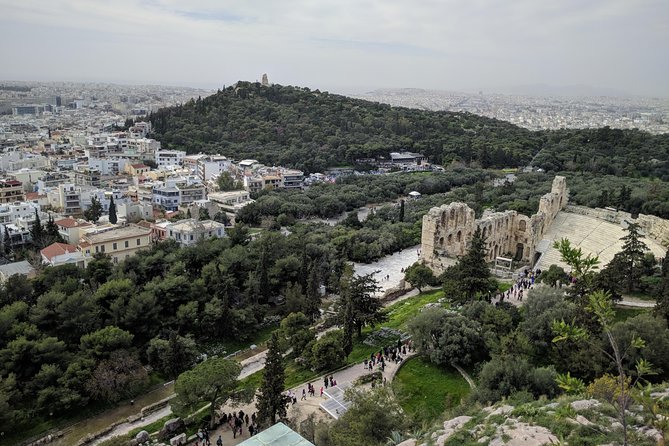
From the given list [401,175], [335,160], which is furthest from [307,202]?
[335,160]

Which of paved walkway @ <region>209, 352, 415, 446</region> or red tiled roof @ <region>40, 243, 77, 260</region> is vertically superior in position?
red tiled roof @ <region>40, 243, 77, 260</region>

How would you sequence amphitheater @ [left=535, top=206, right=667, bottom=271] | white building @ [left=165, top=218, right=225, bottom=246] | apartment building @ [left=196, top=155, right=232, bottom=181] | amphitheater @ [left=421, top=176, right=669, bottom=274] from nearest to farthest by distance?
amphitheater @ [left=535, top=206, right=667, bottom=271] → amphitheater @ [left=421, top=176, right=669, bottom=274] → white building @ [left=165, top=218, right=225, bottom=246] → apartment building @ [left=196, top=155, right=232, bottom=181]

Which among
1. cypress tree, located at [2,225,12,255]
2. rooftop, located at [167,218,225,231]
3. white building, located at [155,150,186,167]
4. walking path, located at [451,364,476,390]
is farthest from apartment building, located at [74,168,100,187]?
walking path, located at [451,364,476,390]

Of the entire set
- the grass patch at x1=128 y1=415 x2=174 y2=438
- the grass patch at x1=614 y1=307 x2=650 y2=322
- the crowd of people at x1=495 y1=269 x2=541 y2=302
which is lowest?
the grass patch at x1=128 y1=415 x2=174 y2=438

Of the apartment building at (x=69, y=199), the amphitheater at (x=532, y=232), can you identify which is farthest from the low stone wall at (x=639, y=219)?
the apartment building at (x=69, y=199)

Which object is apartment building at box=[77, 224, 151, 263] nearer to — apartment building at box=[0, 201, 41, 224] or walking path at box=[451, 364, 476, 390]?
apartment building at box=[0, 201, 41, 224]

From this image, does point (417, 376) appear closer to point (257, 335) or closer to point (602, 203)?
point (257, 335)

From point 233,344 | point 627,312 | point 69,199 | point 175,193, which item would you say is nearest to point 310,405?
point 233,344

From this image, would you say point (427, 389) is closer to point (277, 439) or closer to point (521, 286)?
point (277, 439)
